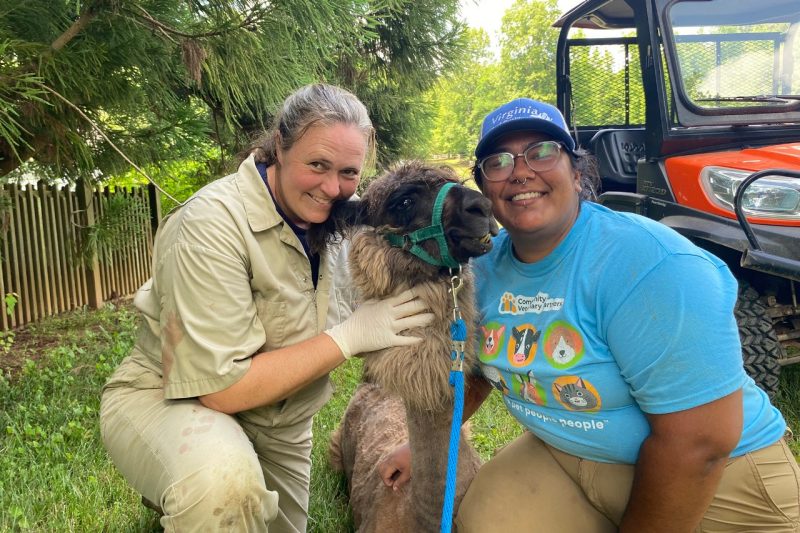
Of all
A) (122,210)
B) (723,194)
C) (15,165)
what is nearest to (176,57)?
(15,165)

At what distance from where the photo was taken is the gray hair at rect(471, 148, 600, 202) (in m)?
2.13

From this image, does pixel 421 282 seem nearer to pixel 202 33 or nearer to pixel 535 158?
pixel 535 158

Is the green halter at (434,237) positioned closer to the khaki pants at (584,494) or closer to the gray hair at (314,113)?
the gray hair at (314,113)

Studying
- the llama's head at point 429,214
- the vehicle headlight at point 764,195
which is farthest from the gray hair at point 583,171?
the vehicle headlight at point 764,195

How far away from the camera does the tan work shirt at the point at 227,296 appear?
2154mm

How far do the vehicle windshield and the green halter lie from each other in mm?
2929

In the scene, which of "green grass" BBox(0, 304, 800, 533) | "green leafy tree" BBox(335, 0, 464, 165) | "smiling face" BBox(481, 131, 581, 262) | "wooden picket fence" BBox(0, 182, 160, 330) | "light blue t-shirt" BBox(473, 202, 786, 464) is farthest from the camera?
"green leafy tree" BBox(335, 0, 464, 165)

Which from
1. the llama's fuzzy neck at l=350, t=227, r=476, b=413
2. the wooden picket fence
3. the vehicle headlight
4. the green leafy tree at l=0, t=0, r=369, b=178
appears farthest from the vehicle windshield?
the wooden picket fence

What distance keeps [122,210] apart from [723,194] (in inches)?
183

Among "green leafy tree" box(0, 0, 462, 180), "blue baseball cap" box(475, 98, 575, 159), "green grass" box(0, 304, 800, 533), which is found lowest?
"green grass" box(0, 304, 800, 533)

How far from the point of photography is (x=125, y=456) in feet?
7.64

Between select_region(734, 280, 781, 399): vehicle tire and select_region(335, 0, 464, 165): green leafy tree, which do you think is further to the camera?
select_region(335, 0, 464, 165): green leafy tree

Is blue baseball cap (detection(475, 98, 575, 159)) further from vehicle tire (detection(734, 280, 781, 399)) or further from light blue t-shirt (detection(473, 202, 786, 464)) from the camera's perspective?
vehicle tire (detection(734, 280, 781, 399))

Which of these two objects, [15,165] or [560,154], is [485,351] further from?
[15,165]
